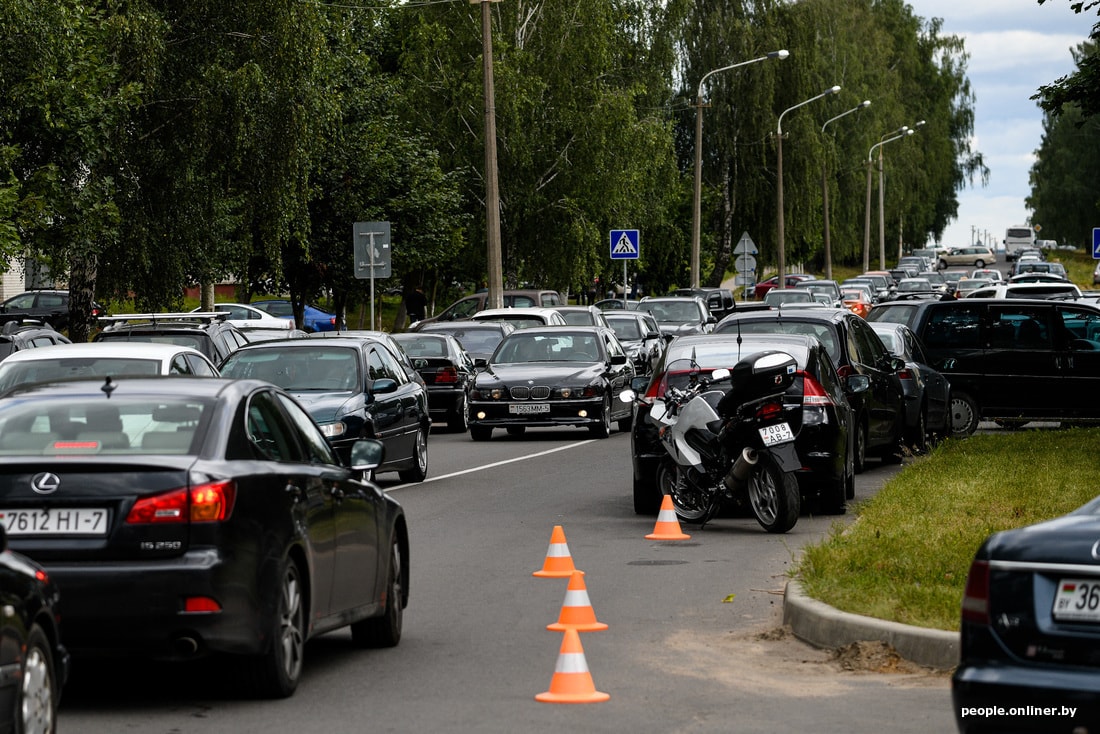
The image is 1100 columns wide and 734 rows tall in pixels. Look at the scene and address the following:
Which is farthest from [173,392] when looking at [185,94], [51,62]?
[185,94]

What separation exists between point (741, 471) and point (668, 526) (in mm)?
743

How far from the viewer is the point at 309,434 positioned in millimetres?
9219

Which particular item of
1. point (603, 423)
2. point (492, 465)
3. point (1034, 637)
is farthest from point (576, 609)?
point (603, 423)

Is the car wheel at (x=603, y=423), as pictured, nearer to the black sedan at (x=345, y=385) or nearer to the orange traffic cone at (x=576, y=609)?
the black sedan at (x=345, y=385)

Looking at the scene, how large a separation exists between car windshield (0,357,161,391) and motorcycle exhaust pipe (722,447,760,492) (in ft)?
16.9

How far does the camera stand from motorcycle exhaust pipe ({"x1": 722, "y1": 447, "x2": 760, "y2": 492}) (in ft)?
49.0

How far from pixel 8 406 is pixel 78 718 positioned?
1.45 metres

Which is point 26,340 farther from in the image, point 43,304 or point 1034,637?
point 43,304

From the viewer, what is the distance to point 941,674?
8820 mm

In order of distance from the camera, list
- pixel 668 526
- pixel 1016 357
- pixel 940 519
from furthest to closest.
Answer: pixel 1016 357
pixel 668 526
pixel 940 519

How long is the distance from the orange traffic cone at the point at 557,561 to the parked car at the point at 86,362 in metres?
4.96

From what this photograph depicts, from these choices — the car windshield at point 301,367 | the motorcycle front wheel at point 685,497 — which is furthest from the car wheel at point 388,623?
the car windshield at point 301,367

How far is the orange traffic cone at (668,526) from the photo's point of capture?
14713 millimetres

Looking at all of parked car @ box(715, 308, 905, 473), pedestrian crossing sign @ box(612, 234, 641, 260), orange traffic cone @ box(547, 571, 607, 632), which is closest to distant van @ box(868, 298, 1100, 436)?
parked car @ box(715, 308, 905, 473)
